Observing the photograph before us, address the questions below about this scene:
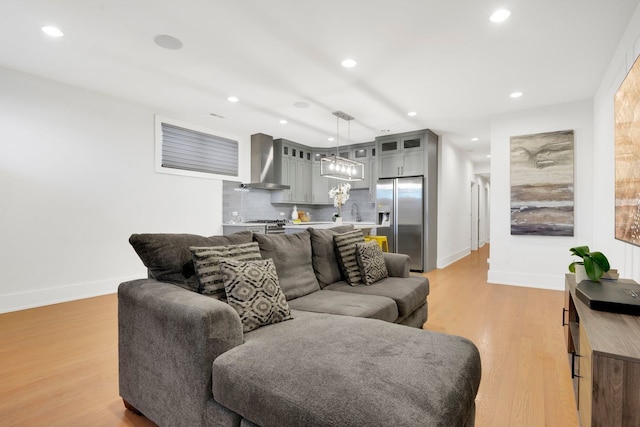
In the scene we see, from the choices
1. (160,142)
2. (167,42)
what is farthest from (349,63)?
(160,142)

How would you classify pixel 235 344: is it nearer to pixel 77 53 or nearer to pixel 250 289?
pixel 250 289

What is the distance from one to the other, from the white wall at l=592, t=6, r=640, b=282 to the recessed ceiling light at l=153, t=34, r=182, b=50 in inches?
147

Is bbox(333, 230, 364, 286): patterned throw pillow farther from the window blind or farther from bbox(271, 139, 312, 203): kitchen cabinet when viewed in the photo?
bbox(271, 139, 312, 203): kitchen cabinet

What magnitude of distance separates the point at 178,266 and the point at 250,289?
44cm

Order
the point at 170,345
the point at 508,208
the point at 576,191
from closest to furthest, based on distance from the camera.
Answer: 1. the point at 170,345
2. the point at 576,191
3. the point at 508,208

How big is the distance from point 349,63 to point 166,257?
2.67 metres

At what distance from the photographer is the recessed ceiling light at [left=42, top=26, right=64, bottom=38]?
2.71m

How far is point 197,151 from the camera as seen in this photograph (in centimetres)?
540

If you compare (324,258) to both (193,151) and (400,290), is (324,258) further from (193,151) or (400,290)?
(193,151)

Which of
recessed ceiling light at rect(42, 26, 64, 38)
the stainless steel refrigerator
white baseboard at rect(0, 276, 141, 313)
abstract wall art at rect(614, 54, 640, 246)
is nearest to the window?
white baseboard at rect(0, 276, 141, 313)

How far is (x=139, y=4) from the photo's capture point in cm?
239

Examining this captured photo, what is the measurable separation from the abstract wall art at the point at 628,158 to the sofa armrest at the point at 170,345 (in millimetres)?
2668

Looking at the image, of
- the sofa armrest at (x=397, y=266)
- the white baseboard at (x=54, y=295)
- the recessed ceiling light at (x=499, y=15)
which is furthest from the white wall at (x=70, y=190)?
the recessed ceiling light at (x=499, y=15)

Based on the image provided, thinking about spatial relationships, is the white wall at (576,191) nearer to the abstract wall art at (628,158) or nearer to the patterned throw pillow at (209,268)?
the abstract wall art at (628,158)
